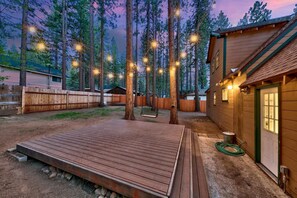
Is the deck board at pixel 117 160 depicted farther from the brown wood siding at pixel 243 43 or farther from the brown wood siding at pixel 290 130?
the brown wood siding at pixel 243 43

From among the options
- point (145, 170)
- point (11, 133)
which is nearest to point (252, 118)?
point (145, 170)

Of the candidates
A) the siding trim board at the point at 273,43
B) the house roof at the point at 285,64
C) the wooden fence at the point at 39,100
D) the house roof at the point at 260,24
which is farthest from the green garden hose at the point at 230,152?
the house roof at the point at 260,24

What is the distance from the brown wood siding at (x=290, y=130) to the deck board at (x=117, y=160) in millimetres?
1978

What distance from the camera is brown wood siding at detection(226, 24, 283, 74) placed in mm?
6238

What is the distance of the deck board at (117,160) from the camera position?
5.32 feet

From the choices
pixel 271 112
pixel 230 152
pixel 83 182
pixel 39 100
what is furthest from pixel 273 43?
pixel 39 100

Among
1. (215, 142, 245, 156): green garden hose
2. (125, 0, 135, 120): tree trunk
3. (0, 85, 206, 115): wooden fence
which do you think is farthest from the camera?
(0, 85, 206, 115): wooden fence

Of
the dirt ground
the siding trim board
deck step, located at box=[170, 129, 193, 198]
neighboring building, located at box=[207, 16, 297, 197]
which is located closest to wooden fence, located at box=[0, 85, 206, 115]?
neighboring building, located at box=[207, 16, 297, 197]

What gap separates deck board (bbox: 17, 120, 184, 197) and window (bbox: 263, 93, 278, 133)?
7.31 ft

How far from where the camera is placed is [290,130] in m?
2.22

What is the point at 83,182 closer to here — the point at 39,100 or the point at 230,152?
the point at 230,152

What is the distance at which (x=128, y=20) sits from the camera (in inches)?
273

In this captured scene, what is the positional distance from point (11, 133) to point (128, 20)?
23.9ft

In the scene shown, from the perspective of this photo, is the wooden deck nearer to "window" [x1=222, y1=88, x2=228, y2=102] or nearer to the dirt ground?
the dirt ground
